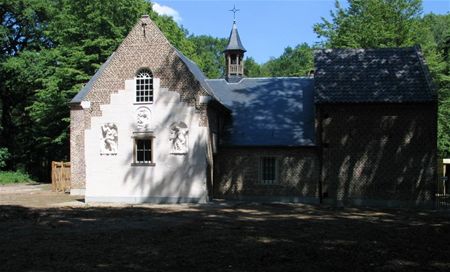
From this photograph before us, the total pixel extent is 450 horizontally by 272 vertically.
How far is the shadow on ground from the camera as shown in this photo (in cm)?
952

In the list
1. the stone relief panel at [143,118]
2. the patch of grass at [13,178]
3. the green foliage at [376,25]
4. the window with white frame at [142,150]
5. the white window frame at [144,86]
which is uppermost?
the green foliage at [376,25]

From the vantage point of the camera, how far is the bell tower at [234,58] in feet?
102

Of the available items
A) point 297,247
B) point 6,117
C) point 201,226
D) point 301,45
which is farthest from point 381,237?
point 301,45

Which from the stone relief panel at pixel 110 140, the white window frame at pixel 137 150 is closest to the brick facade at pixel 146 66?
the stone relief panel at pixel 110 140

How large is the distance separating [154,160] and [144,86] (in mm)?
3655

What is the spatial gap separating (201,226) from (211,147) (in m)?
9.41

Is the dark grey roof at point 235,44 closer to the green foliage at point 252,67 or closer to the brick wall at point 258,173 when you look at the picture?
the brick wall at point 258,173

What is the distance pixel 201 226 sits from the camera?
1531cm

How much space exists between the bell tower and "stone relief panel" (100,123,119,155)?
903 centimetres

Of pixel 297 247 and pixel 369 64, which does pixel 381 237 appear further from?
pixel 369 64

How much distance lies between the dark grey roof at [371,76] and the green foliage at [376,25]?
536 inches

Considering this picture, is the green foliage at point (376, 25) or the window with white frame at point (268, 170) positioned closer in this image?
the window with white frame at point (268, 170)

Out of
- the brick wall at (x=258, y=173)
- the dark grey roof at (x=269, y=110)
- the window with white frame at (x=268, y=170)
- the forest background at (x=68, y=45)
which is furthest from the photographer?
the forest background at (x=68, y=45)

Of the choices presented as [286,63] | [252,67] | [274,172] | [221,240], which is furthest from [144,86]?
[286,63]
